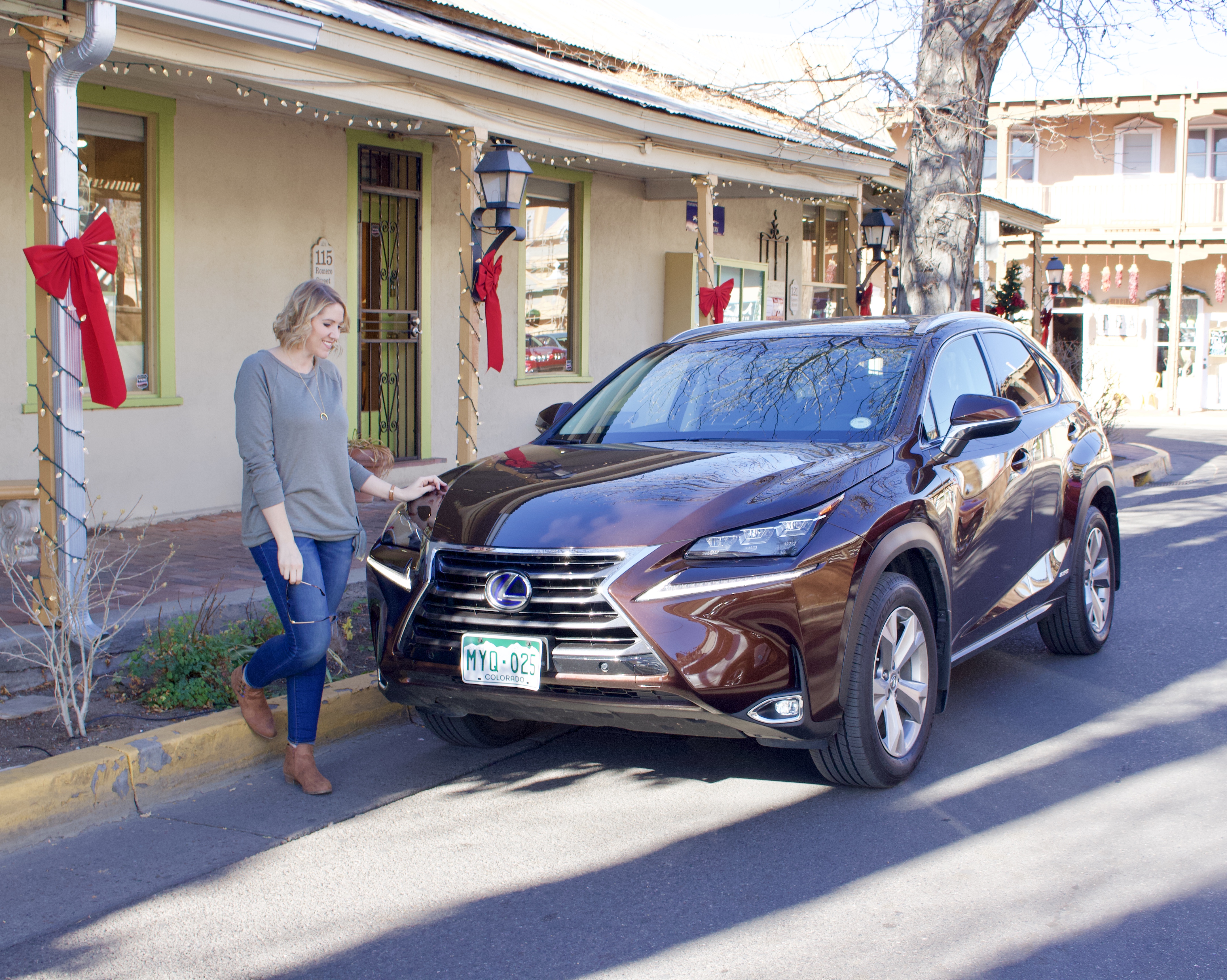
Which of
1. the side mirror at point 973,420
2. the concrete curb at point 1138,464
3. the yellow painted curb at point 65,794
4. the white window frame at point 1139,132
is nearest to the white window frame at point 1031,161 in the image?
the white window frame at point 1139,132

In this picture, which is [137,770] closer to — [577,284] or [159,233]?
[159,233]

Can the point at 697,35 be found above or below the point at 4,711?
above

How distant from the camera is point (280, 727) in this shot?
16.8ft

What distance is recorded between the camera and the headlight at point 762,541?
412 centimetres

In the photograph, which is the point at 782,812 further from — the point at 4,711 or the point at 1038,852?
the point at 4,711

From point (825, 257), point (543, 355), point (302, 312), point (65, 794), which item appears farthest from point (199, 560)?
point (825, 257)

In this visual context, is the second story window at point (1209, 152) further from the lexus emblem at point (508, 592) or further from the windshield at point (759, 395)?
the lexus emblem at point (508, 592)

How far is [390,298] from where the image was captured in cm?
1160

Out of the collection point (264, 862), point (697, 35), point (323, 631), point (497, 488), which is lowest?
point (264, 862)

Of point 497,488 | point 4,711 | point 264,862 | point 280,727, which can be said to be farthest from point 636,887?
point 4,711

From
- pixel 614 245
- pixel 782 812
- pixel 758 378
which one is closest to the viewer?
pixel 782 812

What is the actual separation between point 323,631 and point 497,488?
79cm

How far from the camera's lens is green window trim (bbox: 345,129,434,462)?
10898mm

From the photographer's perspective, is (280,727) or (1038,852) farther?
(280,727)
